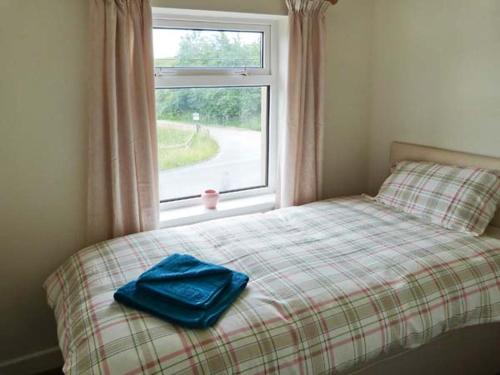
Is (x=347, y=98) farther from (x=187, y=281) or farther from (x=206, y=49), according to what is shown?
(x=187, y=281)

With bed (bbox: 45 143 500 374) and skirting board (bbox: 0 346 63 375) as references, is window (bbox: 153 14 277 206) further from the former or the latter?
skirting board (bbox: 0 346 63 375)

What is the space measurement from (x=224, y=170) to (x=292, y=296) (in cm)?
139

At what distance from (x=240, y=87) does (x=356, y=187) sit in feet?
3.70

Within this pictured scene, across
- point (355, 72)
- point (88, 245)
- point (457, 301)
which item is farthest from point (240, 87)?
point (457, 301)

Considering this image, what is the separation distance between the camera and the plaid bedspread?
1434 millimetres

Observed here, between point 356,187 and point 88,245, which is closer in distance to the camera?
point 88,245

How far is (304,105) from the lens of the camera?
109 inches

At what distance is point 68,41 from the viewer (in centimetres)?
212

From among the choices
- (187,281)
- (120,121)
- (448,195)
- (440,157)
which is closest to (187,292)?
(187,281)

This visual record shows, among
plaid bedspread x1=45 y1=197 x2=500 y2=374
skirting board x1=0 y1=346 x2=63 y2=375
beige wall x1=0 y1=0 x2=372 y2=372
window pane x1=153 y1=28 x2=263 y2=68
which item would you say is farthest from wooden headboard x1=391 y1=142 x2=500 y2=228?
skirting board x1=0 y1=346 x2=63 y2=375

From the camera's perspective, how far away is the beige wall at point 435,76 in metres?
2.40

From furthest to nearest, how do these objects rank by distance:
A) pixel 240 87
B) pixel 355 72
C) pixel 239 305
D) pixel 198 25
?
pixel 355 72 → pixel 240 87 → pixel 198 25 → pixel 239 305

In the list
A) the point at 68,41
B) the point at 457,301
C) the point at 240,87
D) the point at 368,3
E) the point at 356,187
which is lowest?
the point at 457,301

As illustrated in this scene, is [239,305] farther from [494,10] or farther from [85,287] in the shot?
[494,10]
